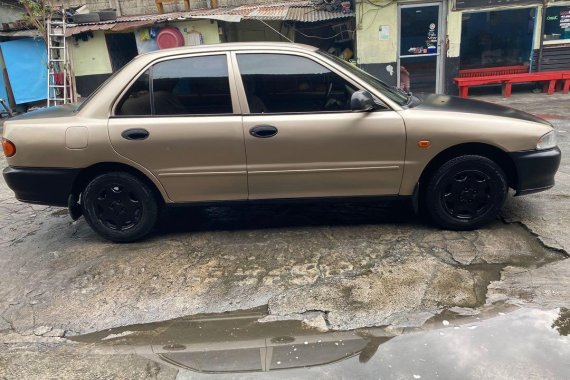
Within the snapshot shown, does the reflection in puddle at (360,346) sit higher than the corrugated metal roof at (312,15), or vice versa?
the corrugated metal roof at (312,15)

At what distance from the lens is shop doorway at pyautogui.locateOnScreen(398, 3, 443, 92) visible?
10711 millimetres

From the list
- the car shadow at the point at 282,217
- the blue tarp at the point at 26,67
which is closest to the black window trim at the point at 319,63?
the car shadow at the point at 282,217

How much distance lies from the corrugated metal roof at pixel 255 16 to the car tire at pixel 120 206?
7.75m

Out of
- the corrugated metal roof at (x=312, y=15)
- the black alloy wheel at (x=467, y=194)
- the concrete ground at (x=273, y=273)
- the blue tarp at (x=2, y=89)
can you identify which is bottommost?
the concrete ground at (x=273, y=273)

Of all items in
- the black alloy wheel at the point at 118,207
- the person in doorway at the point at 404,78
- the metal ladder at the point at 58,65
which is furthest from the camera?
the metal ladder at the point at 58,65

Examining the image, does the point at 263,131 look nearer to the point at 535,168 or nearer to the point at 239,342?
the point at 239,342

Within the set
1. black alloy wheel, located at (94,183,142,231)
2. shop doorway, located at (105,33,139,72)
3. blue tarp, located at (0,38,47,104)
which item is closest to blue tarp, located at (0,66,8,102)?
blue tarp, located at (0,38,47,104)

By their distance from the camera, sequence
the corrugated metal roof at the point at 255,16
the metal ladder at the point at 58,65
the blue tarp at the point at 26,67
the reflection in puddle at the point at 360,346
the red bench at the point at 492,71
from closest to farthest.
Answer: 1. the reflection in puddle at the point at 360,346
2. the corrugated metal roof at the point at 255,16
3. the red bench at the point at 492,71
4. the metal ladder at the point at 58,65
5. the blue tarp at the point at 26,67

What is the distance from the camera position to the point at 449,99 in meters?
4.31

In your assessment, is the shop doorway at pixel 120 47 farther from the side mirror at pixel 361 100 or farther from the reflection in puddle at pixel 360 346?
the reflection in puddle at pixel 360 346

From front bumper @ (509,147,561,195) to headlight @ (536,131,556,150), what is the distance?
0.11 feet

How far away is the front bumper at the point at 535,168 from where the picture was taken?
3713 millimetres

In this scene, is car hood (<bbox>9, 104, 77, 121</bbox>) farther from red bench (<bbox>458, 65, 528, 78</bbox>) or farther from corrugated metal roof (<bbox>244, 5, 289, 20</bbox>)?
red bench (<bbox>458, 65, 528, 78</bbox>)

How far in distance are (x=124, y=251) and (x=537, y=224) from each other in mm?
3588
